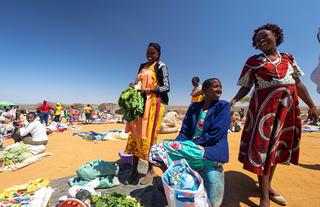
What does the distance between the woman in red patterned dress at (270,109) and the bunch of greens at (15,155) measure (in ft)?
17.4

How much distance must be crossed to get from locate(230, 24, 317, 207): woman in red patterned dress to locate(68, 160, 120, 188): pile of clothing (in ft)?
6.81

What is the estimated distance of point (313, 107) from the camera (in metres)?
2.45

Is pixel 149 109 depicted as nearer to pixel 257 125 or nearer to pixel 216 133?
pixel 216 133

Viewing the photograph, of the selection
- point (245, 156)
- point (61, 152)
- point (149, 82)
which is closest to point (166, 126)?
point (61, 152)

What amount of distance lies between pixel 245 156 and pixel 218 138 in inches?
18.0

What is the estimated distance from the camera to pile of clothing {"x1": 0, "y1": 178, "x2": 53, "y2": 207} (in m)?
2.12

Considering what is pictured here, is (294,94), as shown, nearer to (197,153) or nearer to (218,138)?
(218,138)

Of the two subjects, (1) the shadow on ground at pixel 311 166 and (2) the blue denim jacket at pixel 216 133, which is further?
(1) the shadow on ground at pixel 311 166

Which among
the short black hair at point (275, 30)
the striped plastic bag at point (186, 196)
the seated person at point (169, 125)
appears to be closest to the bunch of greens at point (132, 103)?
the striped plastic bag at point (186, 196)

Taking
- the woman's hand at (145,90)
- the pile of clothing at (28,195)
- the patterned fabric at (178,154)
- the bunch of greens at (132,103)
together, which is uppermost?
the woman's hand at (145,90)

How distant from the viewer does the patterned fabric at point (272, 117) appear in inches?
84.5

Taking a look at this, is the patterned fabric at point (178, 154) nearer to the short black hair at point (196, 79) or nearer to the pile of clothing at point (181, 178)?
the pile of clothing at point (181, 178)

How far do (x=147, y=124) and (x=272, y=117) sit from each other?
1784 millimetres

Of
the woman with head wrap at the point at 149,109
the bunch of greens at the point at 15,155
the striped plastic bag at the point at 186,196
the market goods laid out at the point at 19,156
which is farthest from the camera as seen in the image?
A: the bunch of greens at the point at 15,155
